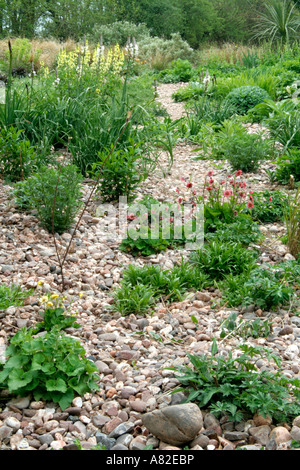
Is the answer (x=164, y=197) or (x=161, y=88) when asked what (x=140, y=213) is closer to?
(x=164, y=197)

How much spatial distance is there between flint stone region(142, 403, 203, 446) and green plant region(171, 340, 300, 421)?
103 mm

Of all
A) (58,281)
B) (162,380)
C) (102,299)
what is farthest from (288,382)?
(58,281)

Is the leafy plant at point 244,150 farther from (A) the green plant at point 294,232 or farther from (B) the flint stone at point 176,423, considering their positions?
(B) the flint stone at point 176,423

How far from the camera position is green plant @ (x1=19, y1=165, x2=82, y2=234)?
3.61 m

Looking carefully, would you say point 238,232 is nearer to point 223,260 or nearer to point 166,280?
point 223,260

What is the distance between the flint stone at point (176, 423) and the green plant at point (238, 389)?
0.10m

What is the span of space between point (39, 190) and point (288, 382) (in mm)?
2394

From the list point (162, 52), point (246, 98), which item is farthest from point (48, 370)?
point (162, 52)

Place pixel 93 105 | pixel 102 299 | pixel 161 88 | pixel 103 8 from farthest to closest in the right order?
pixel 103 8
pixel 161 88
pixel 93 105
pixel 102 299

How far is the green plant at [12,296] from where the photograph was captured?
111 inches

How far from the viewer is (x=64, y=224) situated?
3834 mm

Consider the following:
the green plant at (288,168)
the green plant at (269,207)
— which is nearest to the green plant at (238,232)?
the green plant at (269,207)

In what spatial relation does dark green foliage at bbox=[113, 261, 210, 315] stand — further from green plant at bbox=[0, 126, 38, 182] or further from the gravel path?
green plant at bbox=[0, 126, 38, 182]

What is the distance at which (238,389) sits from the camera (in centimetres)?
203
